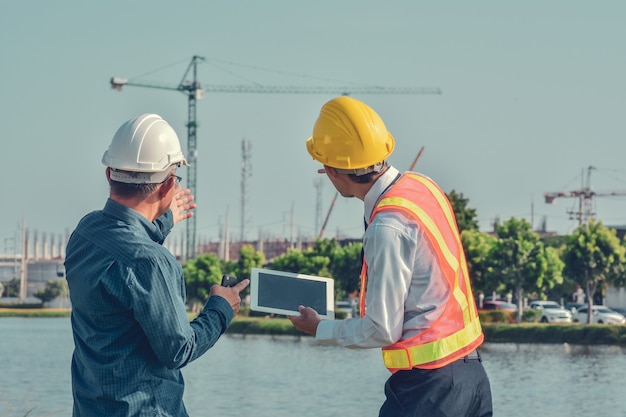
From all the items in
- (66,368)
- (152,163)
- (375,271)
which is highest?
(152,163)

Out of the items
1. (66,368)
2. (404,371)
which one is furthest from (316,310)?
(66,368)

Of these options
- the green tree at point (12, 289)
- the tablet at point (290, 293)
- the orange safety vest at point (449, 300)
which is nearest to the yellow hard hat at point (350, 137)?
the orange safety vest at point (449, 300)

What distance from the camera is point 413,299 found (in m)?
4.00

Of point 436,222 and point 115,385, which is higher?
point 436,222

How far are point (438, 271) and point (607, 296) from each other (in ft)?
281

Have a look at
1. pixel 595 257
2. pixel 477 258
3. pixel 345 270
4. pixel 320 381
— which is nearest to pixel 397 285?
pixel 320 381

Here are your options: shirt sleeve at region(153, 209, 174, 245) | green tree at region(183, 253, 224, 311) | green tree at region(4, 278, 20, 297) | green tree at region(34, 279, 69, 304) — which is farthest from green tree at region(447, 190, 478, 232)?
green tree at region(4, 278, 20, 297)

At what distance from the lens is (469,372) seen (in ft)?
13.5

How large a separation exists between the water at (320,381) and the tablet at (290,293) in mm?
16144

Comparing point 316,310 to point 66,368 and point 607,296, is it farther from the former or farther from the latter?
point 607,296

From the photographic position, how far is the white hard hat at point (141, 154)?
13.1 feet

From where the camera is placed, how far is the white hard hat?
3996 mm

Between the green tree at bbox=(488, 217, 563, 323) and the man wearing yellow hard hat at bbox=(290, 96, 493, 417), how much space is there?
179 ft

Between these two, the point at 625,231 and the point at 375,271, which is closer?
the point at 375,271
